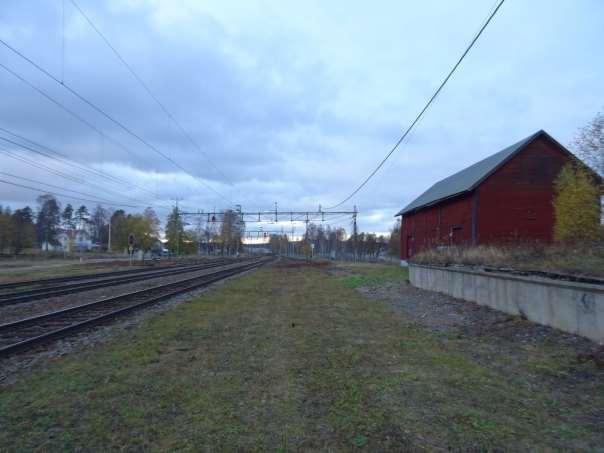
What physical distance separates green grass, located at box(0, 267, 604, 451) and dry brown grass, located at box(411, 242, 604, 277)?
2972mm

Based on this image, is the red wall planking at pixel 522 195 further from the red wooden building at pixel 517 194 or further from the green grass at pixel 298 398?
the green grass at pixel 298 398

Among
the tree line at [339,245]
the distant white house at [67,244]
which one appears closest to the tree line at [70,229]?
the distant white house at [67,244]

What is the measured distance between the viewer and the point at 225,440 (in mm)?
4223

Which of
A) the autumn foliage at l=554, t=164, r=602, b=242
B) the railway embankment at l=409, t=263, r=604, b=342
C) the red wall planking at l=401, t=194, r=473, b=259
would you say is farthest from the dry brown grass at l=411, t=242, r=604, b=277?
the red wall planking at l=401, t=194, r=473, b=259

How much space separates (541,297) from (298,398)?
24.0 ft

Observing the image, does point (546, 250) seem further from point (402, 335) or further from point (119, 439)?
point (119, 439)

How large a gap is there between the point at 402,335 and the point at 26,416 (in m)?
7.30

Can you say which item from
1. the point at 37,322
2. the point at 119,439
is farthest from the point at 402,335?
the point at 37,322

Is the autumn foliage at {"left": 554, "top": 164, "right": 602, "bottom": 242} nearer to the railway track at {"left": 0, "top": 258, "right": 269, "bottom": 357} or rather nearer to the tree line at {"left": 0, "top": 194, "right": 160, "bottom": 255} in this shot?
the railway track at {"left": 0, "top": 258, "right": 269, "bottom": 357}

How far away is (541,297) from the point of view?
388 inches

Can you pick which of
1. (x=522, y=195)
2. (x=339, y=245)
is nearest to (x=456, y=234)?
(x=522, y=195)

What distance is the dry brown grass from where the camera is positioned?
9.93 m

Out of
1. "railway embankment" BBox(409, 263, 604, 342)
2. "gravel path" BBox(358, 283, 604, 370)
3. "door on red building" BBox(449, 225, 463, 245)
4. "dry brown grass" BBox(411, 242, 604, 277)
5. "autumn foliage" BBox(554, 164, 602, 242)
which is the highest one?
"autumn foliage" BBox(554, 164, 602, 242)

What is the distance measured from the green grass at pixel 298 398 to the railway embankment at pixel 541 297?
115 centimetres
